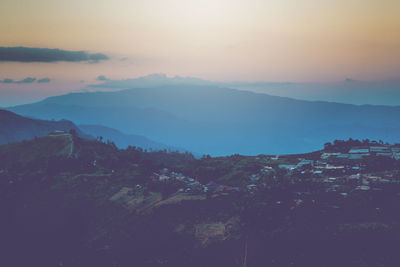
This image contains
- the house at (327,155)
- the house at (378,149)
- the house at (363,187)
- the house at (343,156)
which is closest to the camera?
the house at (363,187)

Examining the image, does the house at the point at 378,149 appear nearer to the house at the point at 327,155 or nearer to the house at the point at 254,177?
the house at the point at 327,155

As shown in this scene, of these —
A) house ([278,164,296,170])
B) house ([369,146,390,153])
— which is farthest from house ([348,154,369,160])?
house ([278,164,296,170])

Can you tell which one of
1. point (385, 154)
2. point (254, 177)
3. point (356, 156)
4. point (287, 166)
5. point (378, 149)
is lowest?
point (254, 177)

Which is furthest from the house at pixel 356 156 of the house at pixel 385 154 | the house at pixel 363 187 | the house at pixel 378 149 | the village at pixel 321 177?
the house at pixel 363 187

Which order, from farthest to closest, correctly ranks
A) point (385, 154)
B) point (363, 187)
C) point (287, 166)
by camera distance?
point (385, 154) < point (287, 166) < point (363, 187)

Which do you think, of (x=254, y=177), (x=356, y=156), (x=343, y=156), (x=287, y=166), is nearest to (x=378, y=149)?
(x=356, y=156)

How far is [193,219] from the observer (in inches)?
2110

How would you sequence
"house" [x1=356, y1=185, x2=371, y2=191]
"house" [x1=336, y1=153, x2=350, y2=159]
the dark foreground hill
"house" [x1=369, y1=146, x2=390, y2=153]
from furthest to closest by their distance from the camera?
1. "house" [x1=369, y1=146, x2=390, y2=153]
2. "house" [x1=336, y1=153, x2=350, y2=159]
3. "house" [x1=356, y1=185, x2=371, y2=191]
4. the dark foreground hill

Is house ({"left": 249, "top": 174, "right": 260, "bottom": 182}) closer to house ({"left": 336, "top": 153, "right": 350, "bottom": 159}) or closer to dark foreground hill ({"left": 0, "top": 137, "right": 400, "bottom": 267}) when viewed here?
dark foreground hill ({"left": 0, "top": 137, "right": 400, "bottom": 267})

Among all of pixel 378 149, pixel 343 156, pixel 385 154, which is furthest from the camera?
pixel 378 149

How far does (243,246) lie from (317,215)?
1357 centimetres

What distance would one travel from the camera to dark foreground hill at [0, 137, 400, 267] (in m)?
42.4

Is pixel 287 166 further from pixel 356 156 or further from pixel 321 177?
pixel 356 156

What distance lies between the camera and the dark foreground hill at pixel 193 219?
4244 centimetres
